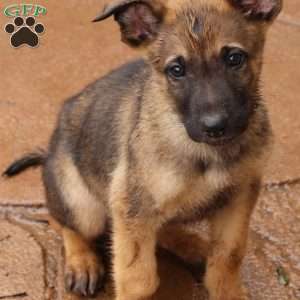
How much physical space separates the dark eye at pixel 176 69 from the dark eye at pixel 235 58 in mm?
223

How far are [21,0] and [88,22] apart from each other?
2.73 ft

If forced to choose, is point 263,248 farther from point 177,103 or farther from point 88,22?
point 88,22

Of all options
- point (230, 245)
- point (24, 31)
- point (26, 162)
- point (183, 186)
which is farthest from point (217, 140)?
point (24, 31)

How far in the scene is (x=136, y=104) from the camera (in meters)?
4.43

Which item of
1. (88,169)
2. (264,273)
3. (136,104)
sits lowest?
(264,273)

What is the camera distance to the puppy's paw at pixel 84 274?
4812 mm

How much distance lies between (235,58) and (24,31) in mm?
3771

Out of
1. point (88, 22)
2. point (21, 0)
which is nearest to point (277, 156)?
point (88, 22)

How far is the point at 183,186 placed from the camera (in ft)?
13.2

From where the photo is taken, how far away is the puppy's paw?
481cm

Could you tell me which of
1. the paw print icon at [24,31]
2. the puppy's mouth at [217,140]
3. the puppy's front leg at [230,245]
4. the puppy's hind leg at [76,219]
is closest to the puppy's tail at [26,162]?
the puppy's hind leg at [76,219]

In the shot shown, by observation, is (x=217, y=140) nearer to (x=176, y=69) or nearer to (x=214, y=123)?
(x=214, y=123)

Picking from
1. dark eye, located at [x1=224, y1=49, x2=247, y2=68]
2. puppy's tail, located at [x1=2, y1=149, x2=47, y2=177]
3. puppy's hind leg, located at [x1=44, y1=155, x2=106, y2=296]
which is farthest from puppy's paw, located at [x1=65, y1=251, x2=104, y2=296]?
dark eye, located at [x1=224, y1=49, x2=247, y2=68]

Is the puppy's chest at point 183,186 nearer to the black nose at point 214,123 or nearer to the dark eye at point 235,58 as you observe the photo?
the black nose at point 214,123
